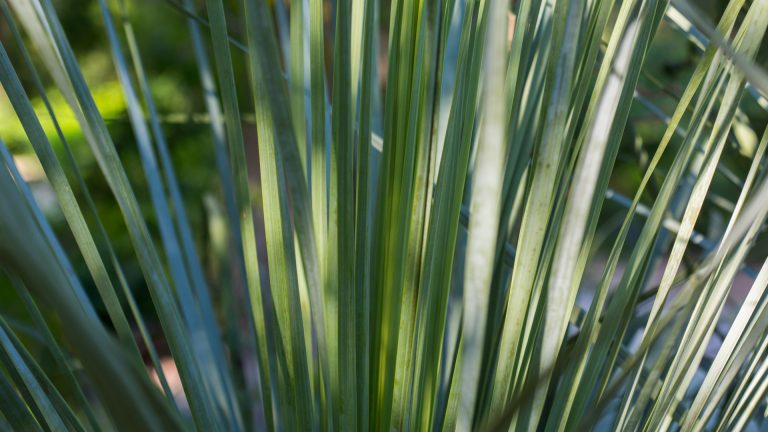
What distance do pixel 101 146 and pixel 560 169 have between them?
119 millimetres

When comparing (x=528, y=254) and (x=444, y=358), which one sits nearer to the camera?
(x=528, y=254)

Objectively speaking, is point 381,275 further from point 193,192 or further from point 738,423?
point 193,192

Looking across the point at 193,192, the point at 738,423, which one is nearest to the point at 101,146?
the point at 738,423

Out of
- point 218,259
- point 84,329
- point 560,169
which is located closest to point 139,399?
point 84,329

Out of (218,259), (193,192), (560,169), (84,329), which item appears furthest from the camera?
(193,192)

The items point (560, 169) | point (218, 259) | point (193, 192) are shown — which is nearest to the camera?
point (560, 169)

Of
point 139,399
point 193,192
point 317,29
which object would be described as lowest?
point 139,399

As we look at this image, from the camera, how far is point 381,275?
23cm

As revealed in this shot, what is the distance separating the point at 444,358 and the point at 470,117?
12 centimetres

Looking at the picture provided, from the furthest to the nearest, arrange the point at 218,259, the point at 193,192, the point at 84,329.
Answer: the point at 193,192
the point at 218,259
the point at 84,329

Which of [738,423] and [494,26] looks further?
[738,423]

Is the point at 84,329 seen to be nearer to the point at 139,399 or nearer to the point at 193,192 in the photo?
the point at 139,399

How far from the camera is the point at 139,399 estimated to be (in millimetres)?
94

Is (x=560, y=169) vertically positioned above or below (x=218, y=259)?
below
